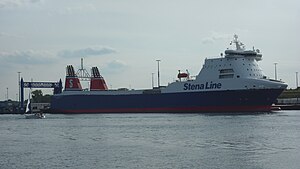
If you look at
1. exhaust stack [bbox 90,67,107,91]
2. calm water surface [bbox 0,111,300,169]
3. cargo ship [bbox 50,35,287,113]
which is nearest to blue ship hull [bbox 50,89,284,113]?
cargo ship [bbox 50,35,287,113]

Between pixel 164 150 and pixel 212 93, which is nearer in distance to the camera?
pixel 164 150

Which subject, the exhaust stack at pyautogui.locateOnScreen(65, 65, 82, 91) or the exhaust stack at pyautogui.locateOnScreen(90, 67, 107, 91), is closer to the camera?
the exhaust stack at pyautogui.locateOnScreen(65, 65, 82, 91)

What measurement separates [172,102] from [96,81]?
67.6 ft

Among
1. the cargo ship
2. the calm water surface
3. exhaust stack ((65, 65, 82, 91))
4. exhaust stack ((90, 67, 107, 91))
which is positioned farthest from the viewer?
exhaust stack ((90, 67, 107, 91))

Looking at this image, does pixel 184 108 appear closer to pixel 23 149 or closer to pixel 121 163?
pixel 23 149

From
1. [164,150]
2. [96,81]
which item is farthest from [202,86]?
[164,150]

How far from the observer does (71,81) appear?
90000 mm

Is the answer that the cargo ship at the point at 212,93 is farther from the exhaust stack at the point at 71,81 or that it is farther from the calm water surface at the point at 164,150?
the calm water surface at the point at 164,150

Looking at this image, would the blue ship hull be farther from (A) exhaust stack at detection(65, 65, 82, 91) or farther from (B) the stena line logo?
(A) exhaust stack at detection(65, 65, 82, 91)

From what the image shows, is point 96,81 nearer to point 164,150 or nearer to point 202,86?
point 202,86

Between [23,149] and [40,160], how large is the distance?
16.7 ft

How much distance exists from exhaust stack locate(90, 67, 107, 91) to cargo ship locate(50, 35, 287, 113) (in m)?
5.11

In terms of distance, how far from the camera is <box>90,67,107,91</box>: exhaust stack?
89.7m

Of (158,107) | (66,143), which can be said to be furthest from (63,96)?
(66,143)
